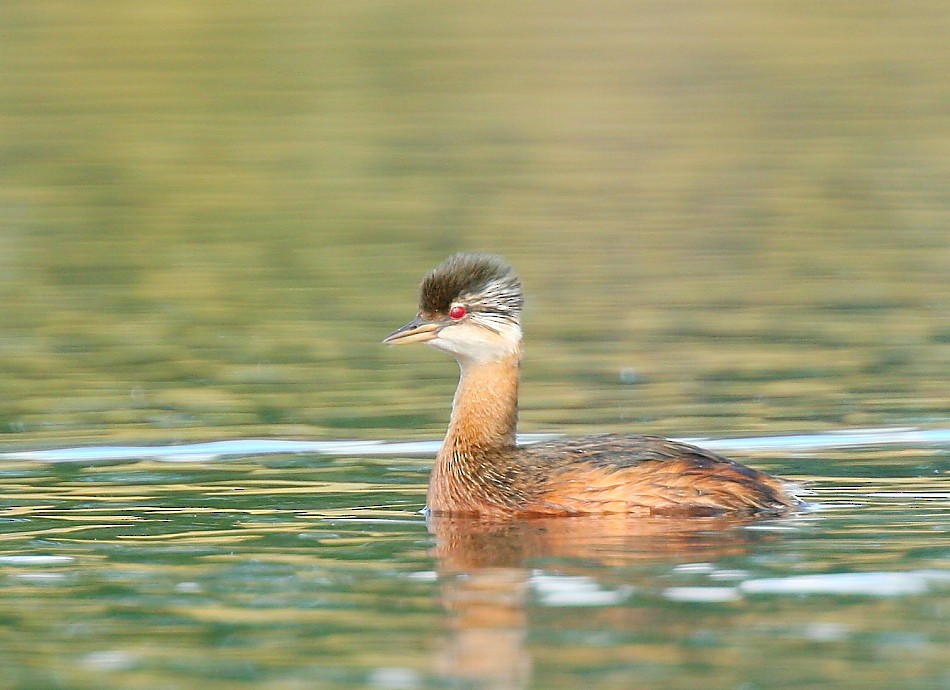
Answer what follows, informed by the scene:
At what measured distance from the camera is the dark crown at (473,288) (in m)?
12.7

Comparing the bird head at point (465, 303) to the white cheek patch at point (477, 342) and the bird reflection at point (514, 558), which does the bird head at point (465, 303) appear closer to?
the white cheek patch at point (477, 342)

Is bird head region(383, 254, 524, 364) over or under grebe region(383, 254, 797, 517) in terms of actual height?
over

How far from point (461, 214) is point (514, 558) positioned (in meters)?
14.2

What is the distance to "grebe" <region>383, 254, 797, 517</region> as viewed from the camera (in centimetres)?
1191

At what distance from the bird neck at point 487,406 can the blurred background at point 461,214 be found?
1.72 m

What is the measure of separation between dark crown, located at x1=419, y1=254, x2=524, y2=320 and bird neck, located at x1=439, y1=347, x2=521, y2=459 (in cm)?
42

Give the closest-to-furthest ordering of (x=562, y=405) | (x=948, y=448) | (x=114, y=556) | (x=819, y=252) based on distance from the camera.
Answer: (x=114, y=556) → (x=948, y=448) → (x=562, y=405) → (x=819, y=252)

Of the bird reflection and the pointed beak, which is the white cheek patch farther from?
the bird reflection

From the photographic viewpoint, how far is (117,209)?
85.9ft

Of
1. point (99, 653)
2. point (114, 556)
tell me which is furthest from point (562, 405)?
point (99, 653)

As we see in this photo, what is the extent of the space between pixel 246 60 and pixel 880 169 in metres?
15.6

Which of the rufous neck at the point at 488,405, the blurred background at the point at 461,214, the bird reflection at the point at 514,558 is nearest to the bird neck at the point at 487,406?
the rufous neck at the point at 488,405

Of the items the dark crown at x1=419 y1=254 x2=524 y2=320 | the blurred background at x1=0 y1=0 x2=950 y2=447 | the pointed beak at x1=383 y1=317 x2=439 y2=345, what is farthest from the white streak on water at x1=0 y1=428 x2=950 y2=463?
the dark crown at x1=419 y1=254 x2=524 y2=320

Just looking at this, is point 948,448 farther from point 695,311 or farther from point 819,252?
point 819,252
